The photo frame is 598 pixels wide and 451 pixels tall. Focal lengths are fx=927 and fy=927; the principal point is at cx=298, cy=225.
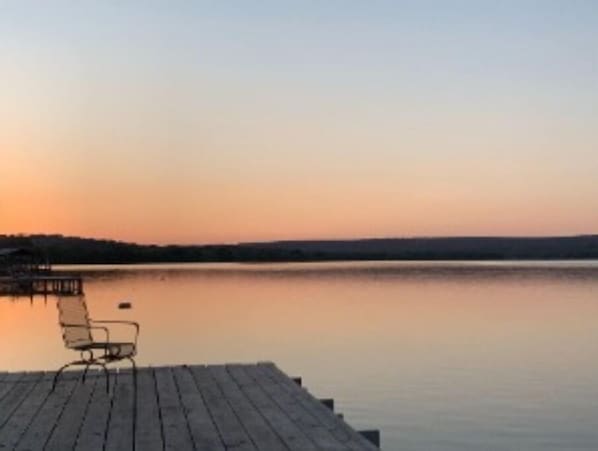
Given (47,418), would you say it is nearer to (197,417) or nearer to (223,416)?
(197,417)

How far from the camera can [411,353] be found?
20984 mm

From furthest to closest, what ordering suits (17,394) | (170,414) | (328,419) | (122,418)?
(17,394) < (170,414) < (122,418) < (328,419)

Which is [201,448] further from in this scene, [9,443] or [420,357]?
[420,357]

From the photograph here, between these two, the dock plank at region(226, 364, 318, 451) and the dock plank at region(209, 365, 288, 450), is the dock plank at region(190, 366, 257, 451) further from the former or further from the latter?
the dock plank at region(226, 364, 318, 451)

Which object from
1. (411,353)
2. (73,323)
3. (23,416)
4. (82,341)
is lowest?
(411,353)

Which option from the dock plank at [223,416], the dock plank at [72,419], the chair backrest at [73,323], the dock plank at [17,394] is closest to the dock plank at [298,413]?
the dock plank at [223,416]

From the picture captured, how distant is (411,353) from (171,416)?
14819 millimetres

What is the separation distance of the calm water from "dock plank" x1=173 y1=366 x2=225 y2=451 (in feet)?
12.3

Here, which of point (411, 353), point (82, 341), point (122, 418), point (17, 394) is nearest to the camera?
point (122, 418)

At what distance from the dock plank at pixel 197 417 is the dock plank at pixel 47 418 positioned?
0.92 metres

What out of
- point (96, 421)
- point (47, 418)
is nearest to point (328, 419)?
point (96, 421)

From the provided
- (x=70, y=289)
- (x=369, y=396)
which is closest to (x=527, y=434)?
(x=369, y=396)

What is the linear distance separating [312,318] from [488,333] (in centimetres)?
720

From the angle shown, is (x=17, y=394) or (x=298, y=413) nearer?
(x=298, y=413)
